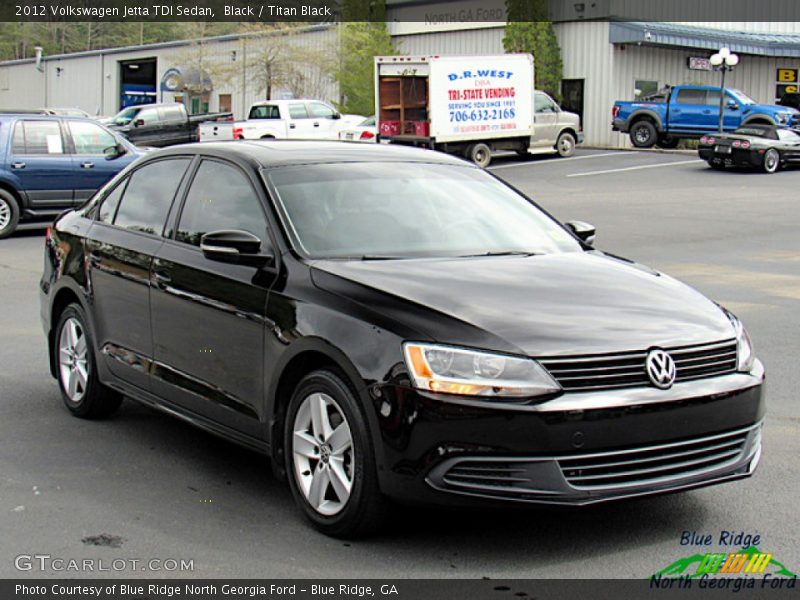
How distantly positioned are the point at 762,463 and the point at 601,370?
2004 mm

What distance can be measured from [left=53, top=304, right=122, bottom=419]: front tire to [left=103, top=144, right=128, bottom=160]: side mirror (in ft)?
41.2

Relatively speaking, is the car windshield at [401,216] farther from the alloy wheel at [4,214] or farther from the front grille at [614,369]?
the alloy wheel at [4,214]

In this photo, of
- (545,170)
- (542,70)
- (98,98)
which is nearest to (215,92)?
(98,98)

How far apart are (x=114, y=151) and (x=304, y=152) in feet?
46.6

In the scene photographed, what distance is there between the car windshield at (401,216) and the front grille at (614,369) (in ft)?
4.05

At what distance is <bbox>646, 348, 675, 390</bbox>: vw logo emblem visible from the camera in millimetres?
4660

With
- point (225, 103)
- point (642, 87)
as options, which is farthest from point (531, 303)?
point (225, 103)

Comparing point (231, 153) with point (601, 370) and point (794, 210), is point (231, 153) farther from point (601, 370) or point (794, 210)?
point (794, 210)

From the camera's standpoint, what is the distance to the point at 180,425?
7.10m

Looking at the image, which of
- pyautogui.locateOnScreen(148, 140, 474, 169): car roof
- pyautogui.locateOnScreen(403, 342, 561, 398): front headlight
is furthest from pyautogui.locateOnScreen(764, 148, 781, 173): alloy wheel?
pyautogui.locateOnScreen(403, 342, 561, 398): front headlight

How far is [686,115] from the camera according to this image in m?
38.3

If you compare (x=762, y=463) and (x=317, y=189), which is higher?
(x=317, y=189)

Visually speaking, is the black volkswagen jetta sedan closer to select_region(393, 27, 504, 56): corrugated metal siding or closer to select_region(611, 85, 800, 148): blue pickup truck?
select_region(611, 85, 800, 148): blue pickup truck

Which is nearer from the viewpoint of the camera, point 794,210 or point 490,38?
point 794,210
